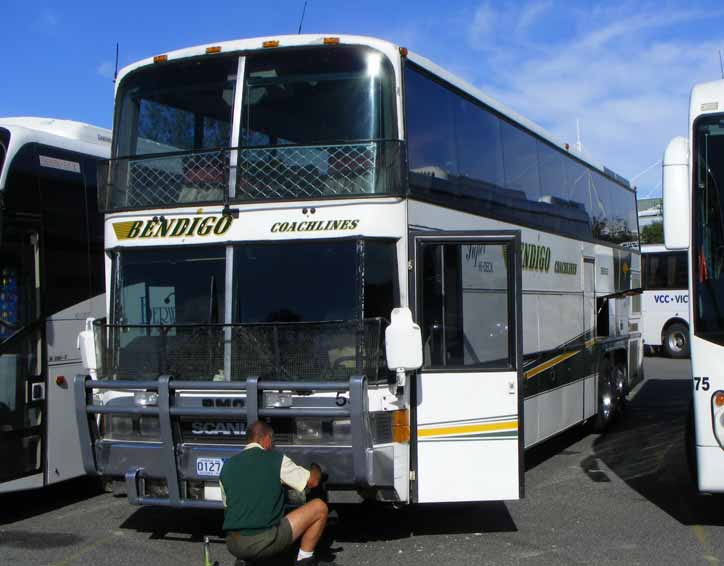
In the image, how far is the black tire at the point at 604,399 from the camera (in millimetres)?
12930

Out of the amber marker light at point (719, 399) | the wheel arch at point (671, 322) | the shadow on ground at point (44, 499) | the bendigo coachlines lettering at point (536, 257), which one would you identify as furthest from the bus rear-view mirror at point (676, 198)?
the wheel arch at point (671, 322)

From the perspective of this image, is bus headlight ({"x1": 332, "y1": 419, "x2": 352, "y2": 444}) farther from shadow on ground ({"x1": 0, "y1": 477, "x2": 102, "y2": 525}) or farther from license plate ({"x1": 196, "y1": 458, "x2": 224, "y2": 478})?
shadow on ground ({"x1": 0, "y1": 477, "x2": 102, "y2": 525})

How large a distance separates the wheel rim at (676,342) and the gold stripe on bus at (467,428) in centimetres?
2174

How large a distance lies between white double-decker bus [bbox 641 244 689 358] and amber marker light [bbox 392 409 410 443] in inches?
862

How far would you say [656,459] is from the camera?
11156 millimetres

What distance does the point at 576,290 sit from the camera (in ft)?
38.4

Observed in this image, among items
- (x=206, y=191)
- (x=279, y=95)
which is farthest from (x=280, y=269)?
(x=279, y=95)

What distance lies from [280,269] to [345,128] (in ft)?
4.27

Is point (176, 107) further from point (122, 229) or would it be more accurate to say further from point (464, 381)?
point (464, 381)

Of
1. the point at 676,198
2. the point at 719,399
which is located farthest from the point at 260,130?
the point at 719,399

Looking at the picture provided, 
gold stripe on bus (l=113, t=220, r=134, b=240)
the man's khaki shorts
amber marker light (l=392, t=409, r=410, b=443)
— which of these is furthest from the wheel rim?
the man's khaki shorts

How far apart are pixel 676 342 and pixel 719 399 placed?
70.7 ft

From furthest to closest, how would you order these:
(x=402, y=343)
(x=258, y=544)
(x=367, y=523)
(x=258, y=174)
→ (x=367, y=523), (x=258, y=174), (x=402, y=343), (x=258, y=544)

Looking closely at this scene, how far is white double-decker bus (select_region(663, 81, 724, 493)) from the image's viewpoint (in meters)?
7.14
